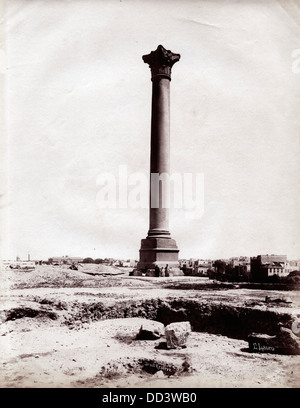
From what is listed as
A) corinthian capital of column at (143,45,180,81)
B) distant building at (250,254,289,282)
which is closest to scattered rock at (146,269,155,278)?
distant building at (250,254,289,282)

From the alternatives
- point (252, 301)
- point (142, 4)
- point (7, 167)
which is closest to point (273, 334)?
point (252, 301)

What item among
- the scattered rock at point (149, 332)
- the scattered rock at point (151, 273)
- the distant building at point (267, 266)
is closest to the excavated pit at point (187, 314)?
the scattered rock at point (149, 332)

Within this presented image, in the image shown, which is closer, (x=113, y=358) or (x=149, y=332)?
(x=113, y=358)

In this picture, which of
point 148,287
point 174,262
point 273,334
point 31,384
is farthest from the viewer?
point 174,262

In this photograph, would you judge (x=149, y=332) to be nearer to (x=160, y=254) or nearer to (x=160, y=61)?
(x=160, y=254)

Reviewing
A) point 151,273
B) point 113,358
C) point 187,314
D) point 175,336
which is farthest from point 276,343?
point 151,273

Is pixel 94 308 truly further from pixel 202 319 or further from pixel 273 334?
pixel 273 334
